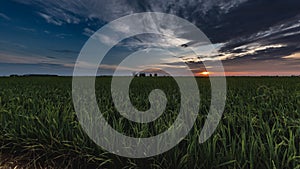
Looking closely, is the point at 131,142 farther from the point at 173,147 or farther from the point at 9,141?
the point at 9,141

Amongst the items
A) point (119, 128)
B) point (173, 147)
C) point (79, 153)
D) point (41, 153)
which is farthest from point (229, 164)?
point (41, 153)

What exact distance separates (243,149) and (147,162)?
1.01 meters

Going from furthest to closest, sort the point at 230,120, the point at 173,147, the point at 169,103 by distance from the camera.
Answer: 1. the point at 169,103
2. the point at 230,120
3. the point at 173,147

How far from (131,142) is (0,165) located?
190cm

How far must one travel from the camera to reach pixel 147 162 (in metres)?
2.15

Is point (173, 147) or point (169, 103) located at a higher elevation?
point (169, 103)

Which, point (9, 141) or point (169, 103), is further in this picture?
point (169, 103)

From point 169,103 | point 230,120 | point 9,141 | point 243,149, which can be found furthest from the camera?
point 169,103

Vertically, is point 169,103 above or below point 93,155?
above

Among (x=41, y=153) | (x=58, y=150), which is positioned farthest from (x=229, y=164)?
(x=41, y=153)

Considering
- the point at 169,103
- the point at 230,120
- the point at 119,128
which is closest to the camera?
the point at 119,128

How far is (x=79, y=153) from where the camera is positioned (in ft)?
7.80

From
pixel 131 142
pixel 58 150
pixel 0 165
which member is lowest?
pixel 0 165

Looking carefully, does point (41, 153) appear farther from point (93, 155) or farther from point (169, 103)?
point (169, 103)
